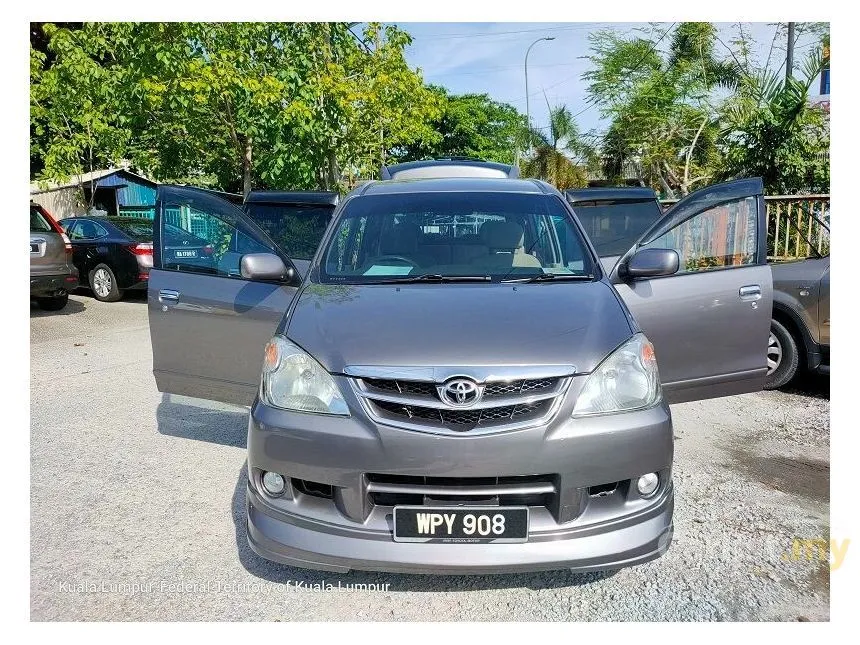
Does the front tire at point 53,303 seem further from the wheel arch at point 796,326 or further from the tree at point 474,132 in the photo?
the tree at point 474,132

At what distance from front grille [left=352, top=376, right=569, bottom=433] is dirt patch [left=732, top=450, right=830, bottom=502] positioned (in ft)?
7.40

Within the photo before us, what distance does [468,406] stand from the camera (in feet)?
8.14

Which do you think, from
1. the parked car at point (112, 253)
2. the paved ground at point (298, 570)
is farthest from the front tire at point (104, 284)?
the paved ground at point (298, 570)

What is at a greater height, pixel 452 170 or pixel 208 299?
pixel 452 170

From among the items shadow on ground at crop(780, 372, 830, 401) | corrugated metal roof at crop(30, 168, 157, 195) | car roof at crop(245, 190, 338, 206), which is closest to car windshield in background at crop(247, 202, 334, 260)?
car roof at crop(245, 190, 338, 206)

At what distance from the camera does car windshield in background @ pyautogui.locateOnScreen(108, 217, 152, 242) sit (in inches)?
458

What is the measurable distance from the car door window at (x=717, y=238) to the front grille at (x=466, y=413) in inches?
83.1

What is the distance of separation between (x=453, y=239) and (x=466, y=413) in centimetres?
145

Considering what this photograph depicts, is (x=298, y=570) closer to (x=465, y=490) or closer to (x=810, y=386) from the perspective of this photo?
(x=465, y=490)

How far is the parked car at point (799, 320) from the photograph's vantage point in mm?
5672

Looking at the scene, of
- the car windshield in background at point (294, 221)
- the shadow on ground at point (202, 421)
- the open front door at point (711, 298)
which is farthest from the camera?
the car windshield in background at point (294, 221)

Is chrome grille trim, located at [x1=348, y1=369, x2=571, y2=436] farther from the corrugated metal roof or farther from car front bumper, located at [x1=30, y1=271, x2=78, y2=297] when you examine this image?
the corrugated metal roof

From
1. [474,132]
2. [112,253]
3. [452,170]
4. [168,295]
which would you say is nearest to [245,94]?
[112,253]

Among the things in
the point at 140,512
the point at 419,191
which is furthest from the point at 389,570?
the point at 419,191
